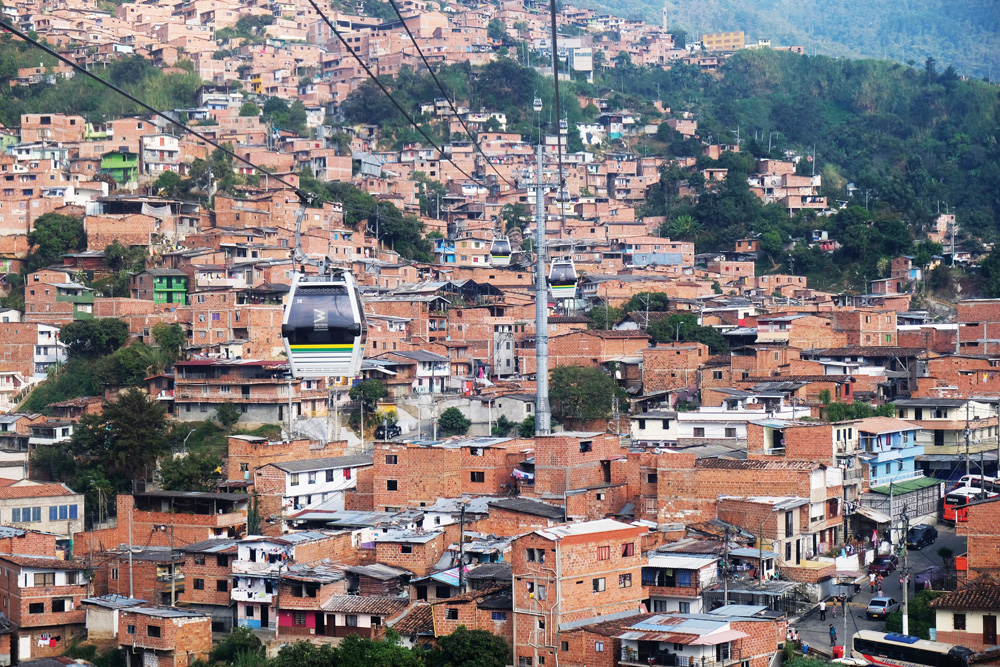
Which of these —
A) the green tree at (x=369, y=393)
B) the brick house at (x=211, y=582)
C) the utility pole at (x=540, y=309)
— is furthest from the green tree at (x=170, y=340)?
the utility pole at (x=540, y=309)

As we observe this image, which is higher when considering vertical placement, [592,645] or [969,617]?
[969,617]

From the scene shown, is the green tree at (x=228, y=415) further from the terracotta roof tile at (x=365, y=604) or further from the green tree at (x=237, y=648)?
the terracotta roof tile at (x=365, y=604)

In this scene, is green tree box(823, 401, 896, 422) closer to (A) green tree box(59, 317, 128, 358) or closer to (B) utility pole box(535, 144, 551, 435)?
(B) utility pole box(535, 144, 551, 435)

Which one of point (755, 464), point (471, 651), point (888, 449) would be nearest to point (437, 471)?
point (755, 464)

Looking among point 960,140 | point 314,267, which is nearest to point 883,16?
point 960,140

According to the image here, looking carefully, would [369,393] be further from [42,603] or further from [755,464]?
[755,464]

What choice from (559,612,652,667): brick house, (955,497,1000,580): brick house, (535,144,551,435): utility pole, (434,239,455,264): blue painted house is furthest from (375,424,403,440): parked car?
(434,239,455,264): blue painted house

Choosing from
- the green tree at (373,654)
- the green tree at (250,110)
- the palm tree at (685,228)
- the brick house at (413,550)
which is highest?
the green tree at (250,110)
